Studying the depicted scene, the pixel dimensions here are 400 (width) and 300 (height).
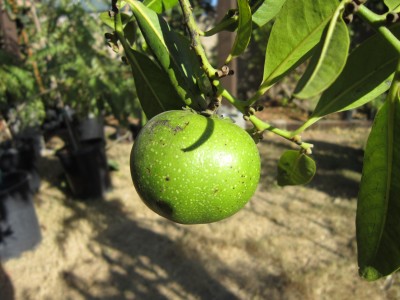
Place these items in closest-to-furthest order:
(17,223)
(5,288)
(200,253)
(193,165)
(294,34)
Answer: (294,34) < (193,165) < (5,288) < (200,253) < (17,223)

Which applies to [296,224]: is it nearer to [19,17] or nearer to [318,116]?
[318,116]

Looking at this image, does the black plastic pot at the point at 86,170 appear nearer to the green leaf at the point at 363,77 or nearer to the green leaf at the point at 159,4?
the green leaf at the point at 159,4

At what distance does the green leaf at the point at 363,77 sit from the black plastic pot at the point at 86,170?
4.04m

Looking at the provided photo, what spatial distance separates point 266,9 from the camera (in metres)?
0.76

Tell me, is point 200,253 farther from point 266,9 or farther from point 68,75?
point 266,9

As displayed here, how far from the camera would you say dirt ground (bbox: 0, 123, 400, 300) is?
3004mm

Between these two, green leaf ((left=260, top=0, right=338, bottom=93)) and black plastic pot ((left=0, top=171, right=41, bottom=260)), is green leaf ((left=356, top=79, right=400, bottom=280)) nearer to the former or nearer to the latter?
green leaf ((left=260, top=0, right=338, bottom=93))

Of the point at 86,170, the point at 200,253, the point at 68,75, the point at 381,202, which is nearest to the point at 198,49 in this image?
the point at 381,202

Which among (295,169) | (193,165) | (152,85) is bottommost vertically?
(295,169)

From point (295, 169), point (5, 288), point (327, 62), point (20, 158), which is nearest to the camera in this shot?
point (327, 62)

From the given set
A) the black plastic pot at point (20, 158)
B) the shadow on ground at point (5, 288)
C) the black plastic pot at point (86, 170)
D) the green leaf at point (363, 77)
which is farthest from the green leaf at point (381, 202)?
the black plastic pot at point (20, 158)

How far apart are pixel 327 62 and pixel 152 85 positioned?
0.47 m

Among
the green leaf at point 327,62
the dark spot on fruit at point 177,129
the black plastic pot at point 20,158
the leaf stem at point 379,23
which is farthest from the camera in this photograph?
the black plastic pot at point 20,158

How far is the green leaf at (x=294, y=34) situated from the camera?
55cm
